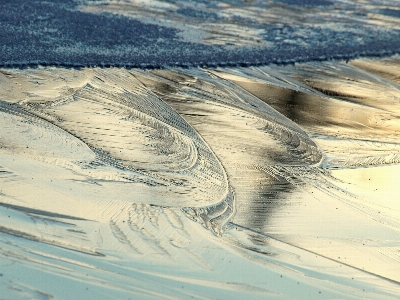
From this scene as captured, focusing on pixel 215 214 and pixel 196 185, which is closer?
pixel 215 214

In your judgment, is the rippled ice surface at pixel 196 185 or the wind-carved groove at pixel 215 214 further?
the wind-carved groove at pixel 215 214

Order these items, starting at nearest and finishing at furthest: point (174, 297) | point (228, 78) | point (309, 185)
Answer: point (174, 297), point (309, 185), point (228, 78)

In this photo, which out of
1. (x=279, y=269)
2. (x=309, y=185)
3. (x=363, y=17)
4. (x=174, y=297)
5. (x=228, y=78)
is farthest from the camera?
(x=363, y=17)

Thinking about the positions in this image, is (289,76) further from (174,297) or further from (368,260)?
(174,297)

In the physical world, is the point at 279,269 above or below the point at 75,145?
below

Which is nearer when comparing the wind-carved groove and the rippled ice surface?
the rippled ice surface

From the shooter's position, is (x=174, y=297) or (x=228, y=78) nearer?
(x=174, y=297)

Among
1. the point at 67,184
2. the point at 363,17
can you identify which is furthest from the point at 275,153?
the point at 363,17

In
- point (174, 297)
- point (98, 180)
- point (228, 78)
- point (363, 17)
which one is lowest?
point (174, 297)
